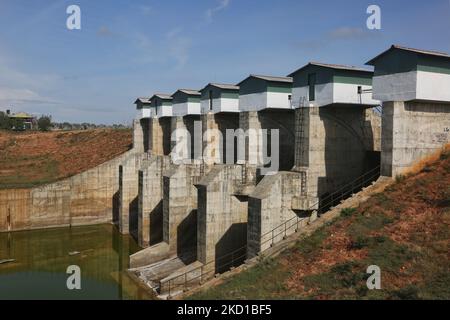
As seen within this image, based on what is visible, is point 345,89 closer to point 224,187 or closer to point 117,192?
point 224,187

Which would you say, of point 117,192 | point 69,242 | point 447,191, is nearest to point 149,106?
point 117,192

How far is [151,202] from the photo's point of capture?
113ft

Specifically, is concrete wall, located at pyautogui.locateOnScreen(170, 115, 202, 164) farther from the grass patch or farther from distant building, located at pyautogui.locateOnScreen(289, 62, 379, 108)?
the grass patch

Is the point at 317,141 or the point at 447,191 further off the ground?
the point at 317,141

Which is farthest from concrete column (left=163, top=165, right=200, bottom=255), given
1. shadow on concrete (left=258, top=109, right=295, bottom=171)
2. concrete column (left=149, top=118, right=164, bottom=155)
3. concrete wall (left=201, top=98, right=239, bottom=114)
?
concrete column (left=149, top=118, right=164, bottom=155)

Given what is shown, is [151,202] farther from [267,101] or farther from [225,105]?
[267,101]

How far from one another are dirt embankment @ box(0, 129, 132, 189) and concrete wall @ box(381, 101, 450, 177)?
3738 cm

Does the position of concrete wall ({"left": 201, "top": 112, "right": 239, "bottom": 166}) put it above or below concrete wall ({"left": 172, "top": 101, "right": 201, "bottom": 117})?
below

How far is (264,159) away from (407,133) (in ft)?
33.5

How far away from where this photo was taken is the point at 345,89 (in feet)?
75.2

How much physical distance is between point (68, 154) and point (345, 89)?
44899 millimetres

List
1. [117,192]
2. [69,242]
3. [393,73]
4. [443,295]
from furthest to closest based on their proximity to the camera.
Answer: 1. [117,192]
2. [69,242]
3. [393,73]
4. [443,295]

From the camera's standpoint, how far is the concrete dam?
2056 cm

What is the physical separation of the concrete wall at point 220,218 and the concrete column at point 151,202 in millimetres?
9364
